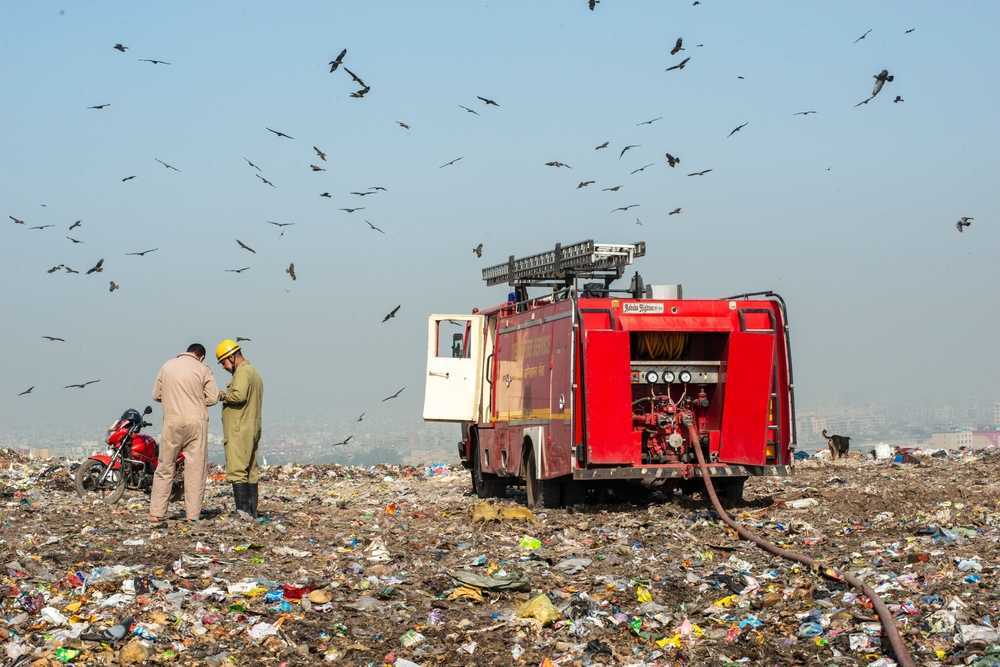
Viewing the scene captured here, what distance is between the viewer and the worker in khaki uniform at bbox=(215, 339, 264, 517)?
14383 millimetres

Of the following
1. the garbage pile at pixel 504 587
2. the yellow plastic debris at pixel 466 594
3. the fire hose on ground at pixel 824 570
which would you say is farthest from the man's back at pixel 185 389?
the fire hose on ground at pixel 824 570

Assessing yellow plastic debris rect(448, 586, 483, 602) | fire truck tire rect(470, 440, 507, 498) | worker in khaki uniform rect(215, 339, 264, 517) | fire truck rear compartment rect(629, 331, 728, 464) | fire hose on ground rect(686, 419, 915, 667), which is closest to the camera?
fire hose on ground rect(686, 419, 915, 667)

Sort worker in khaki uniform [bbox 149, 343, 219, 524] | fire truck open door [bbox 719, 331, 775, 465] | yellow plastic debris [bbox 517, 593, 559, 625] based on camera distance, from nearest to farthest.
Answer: yellow plastic debris [bbox 517, 593, 559, 625] → worker in khaki uniform [bbox 149, 343, 219, 524] → fire truck open door [bbox 719, 331, 775, 465]

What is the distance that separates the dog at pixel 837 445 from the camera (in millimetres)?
25328

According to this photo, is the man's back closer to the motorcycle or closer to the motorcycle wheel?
the motorcycle

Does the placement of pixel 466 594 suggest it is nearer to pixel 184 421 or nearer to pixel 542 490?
pixel 184 421

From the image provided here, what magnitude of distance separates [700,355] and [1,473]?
1204 centimetres

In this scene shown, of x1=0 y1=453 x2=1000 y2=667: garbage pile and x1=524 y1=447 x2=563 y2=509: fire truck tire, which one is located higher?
x1=524 y1=447 x2=563 y2=509: fire truck tire

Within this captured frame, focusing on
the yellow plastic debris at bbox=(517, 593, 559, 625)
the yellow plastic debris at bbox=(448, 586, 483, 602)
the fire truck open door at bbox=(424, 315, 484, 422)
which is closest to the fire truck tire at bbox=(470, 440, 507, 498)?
the fire truck open door at bbox=(424, 315, 484, 422)

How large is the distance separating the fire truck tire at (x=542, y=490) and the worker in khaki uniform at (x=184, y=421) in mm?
4247

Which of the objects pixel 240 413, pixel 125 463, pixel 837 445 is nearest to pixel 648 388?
pixel 240 413

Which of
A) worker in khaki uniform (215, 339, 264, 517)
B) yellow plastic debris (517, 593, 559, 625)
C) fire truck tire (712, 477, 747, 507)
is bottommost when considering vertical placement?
yellow plastic debris (517, 593, 559, 625)

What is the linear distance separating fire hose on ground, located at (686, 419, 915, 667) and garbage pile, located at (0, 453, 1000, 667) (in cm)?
11

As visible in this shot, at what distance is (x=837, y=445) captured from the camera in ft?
83.8
